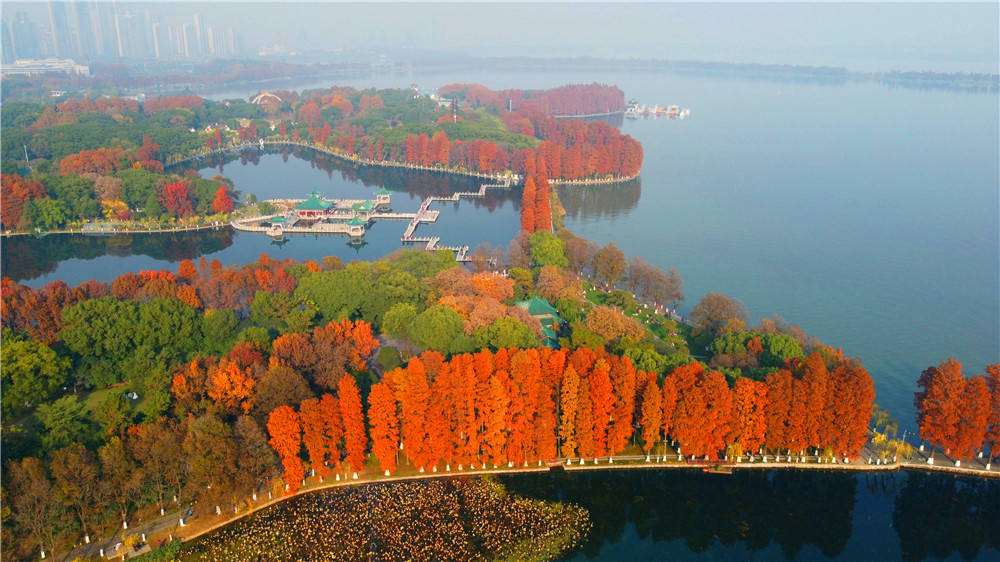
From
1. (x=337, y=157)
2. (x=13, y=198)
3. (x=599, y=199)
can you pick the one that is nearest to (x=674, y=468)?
(x=599, y=199)

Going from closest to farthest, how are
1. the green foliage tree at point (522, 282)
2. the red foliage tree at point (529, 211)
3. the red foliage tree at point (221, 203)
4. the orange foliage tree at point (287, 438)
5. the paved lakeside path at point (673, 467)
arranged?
the orange foliage tree at point (287, 438), the paved lakeside path at point (673, 467), the green foliage tree at point (522, 282), the red foliage tree at point (529, 211), the red foliage tree at point (221, 203)

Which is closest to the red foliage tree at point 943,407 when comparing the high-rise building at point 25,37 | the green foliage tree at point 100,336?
the green foliage tree at point 100,336

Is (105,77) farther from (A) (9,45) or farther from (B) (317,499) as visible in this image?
(B) (317,499)

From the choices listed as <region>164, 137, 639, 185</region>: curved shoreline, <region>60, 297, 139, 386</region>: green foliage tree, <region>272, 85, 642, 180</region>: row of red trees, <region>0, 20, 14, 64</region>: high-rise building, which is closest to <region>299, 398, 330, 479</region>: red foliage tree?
<region>60, 297, 139, 386</region>: green foliage tree

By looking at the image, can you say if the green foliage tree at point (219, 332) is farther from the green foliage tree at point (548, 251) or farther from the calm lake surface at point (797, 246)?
the green foliage tree at point (548, 251)

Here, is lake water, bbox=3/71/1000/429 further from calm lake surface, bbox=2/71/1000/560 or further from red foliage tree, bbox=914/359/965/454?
red foliage tree, bbox=914/359/965/454

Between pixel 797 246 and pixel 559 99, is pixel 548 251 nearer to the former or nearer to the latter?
pixel 797 246
